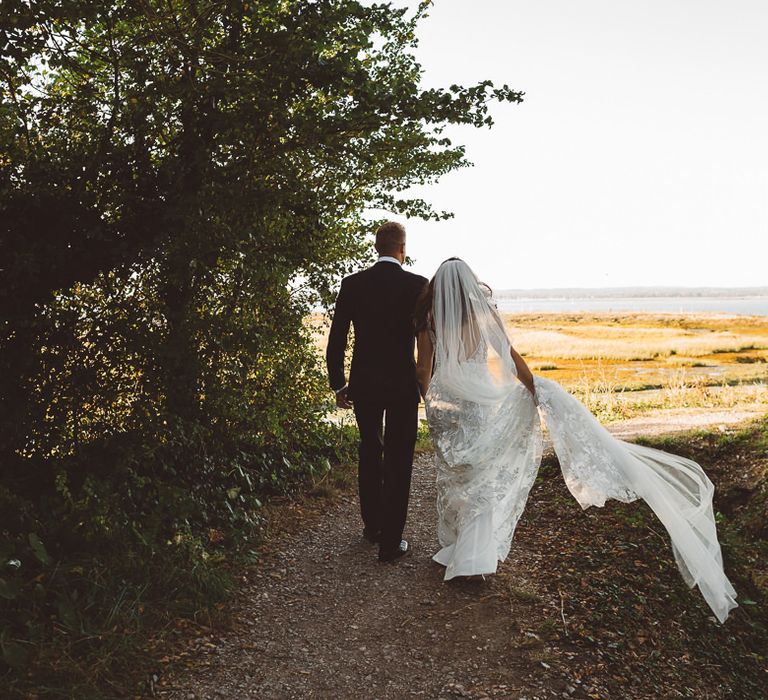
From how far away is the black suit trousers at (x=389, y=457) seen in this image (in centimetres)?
572

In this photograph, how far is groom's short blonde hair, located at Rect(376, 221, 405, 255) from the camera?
5766 mm

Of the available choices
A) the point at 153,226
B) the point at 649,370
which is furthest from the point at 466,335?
the point at 649,370

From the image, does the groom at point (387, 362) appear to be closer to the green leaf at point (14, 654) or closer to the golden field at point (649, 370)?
the golden field at point (649, 370)

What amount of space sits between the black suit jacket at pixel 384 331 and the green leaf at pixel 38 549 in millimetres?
2615

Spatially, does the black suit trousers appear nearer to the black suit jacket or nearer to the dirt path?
the black suit jacket

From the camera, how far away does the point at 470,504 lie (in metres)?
A: 5.48

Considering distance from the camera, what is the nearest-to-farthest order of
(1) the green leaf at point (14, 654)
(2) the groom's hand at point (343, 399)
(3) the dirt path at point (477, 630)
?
(1) the green leaf at point (14, 654) < (3) the dirt path at point (477, 630) < (2) the groom's hand at point (343, 399)

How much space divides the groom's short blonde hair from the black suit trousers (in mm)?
1335

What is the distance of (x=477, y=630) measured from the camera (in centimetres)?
475

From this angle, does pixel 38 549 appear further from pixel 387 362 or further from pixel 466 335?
pixel 466 335

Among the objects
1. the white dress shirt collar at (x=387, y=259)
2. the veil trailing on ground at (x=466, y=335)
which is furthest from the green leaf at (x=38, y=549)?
the white dress shirt collar at (x=387, y=259)

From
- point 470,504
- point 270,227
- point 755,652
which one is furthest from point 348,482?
point 755,652

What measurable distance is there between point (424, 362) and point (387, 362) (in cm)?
37

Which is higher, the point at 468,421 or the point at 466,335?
the point at 466,335
